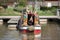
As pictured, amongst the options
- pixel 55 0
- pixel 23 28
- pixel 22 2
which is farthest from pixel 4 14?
pixel 23 28

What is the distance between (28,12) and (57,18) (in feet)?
37.4

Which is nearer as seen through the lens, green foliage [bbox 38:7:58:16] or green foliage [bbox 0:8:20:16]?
green foliage [bbox 0:8:20:16]

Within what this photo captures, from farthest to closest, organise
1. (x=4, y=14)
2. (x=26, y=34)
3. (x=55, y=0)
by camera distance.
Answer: (x=55, y=0) < (x=4, y=14) < (x=26, y=34)

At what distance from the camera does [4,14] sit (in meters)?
36.6

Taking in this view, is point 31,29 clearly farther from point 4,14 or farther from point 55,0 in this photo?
point 55,0

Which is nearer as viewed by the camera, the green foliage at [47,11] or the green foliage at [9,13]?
the green foliage at [9,13]

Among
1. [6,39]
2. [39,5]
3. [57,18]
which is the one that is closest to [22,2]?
[39,5]

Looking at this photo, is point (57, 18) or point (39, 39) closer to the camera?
point (39, 39)

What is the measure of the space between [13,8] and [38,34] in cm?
1674

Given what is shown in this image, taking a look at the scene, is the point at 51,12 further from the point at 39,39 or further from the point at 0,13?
the point at 39,39

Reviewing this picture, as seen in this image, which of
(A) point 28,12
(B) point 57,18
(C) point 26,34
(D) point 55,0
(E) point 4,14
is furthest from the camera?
(D) point 55,0

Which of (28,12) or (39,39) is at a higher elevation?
(28,12)

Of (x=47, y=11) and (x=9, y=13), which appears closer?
(x=9, y=13)

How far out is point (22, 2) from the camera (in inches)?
1599
